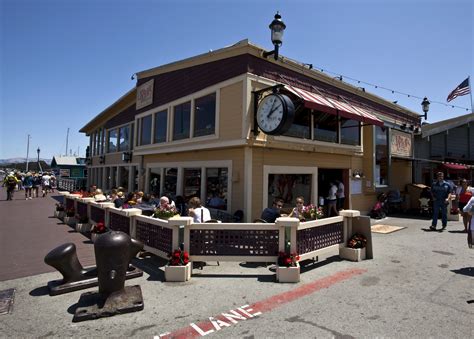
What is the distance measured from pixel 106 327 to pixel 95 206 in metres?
6.47

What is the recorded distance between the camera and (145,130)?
1455 cm

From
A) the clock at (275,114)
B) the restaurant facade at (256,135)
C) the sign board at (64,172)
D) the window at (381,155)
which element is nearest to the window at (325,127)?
the restaurant facade at (256,135)

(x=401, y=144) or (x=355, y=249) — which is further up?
(x=401, y=144)

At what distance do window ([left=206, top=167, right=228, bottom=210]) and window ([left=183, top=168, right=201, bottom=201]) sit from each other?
64 cm

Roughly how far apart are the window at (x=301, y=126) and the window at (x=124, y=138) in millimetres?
11615

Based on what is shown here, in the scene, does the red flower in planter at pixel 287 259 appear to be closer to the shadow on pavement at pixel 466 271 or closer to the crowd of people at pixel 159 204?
the crowd of people at pixel 159 204

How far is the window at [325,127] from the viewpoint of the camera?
1079 cm

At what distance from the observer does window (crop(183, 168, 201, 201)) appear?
35.1ft

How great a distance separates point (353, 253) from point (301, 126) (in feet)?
16.7

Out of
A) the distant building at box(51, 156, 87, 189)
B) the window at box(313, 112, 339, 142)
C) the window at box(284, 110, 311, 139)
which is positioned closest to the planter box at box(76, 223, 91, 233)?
the window at box(284, 110, 311, 139)

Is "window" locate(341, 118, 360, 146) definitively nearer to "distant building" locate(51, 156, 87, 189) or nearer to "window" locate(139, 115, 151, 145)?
"window" locate(139, 115, 151, 145)

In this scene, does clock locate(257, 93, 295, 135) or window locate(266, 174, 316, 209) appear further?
window locate(266, 174, 316, 209)

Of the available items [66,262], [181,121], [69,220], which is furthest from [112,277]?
[181,121]

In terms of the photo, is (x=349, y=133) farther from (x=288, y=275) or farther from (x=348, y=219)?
(x=288, y=275)
